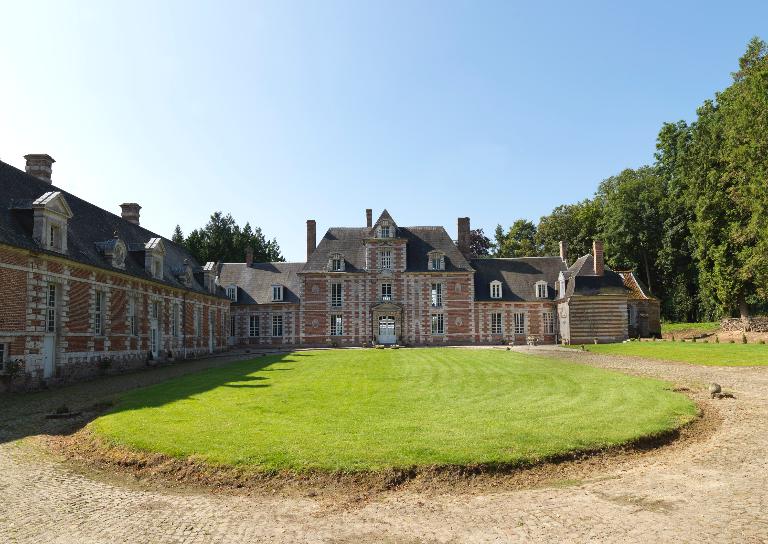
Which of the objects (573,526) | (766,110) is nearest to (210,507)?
(573,526)

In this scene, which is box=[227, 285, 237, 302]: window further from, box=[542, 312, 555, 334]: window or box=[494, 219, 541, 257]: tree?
box=[494, 219, 541, 257]: tree

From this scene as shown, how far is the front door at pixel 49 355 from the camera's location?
61.0ft

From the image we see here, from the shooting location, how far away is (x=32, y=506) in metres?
6.71

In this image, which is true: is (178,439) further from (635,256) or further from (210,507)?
(635,256)

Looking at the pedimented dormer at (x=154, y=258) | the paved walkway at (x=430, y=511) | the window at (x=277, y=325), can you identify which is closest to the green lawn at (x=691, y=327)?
the window at (x=277, y=325)

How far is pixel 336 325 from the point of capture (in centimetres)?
4572

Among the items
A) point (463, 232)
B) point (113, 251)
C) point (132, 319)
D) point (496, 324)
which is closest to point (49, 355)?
point (113, 251)

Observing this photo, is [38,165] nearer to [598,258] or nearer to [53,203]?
[53,203]

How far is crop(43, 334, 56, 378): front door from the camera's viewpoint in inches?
732

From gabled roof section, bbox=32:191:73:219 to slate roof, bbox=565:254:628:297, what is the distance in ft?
109

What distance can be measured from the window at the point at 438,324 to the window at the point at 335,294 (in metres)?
8.06

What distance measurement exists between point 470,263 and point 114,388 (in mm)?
34951

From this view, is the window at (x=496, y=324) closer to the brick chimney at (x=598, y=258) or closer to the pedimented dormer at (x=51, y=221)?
the brick chimney at (x=598, y=258)

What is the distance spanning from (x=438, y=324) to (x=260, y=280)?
52.7 ft
